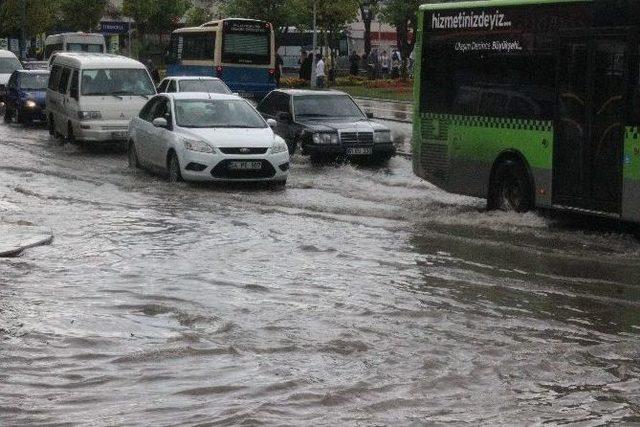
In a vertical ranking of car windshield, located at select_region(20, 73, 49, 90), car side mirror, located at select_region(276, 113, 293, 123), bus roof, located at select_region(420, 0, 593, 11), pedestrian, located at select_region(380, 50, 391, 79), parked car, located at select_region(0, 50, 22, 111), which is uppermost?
bus roof, located at select_region(420, 0, 593, 11)

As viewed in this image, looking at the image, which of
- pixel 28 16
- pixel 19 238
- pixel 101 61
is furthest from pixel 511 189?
pixel 28 16

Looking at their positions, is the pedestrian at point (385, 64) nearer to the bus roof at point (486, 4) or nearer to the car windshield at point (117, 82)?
the car windshield at point (117, 82)

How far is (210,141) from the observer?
67.8 feet

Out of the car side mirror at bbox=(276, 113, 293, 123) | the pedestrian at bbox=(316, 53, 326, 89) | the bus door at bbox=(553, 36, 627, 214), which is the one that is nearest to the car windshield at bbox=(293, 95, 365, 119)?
the car side mirror at bbox=(276, 113, 293, 123)

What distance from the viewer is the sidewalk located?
13450mm

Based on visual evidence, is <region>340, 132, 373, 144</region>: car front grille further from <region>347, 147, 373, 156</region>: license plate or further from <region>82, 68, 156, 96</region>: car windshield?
<region>82, 68, 156, 96</region>: car windshield

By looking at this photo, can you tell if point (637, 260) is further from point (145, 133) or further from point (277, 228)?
point (145, 133)

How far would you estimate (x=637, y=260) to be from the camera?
45.1 ft

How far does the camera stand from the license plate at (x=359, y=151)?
82.1ft

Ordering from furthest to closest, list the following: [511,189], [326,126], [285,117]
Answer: [285,117], [326,126], [511,189]

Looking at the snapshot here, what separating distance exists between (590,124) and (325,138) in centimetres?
1052

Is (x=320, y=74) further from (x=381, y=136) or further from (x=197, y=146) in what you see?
(x=197, y=146)

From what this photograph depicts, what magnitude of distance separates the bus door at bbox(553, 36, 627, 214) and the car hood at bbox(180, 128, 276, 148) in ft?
20.9

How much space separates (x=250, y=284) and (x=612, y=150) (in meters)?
4.83
